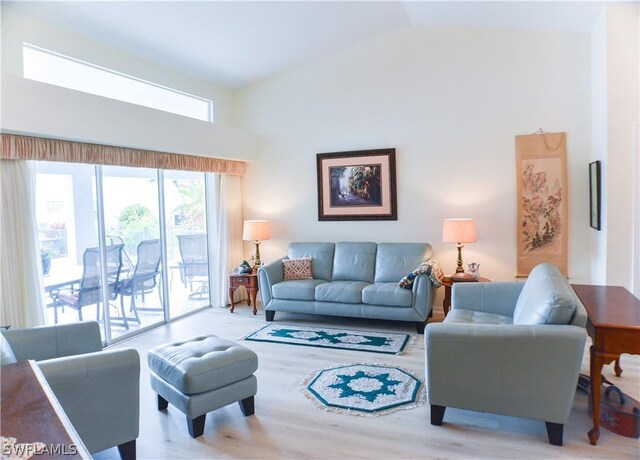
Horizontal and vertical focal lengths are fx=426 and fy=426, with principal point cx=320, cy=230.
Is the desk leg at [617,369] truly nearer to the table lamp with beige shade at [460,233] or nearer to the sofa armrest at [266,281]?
the table lamp with beige shade at [460,233]

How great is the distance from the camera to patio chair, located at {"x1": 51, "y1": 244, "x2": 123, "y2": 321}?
417cm

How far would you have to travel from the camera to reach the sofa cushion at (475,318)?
11.0ft

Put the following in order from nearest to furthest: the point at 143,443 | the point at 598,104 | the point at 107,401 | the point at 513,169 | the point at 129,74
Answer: the point at 107,401 < the point at 143,443 < the point at 598,104 < the point at 129,74 < the point at 513,169

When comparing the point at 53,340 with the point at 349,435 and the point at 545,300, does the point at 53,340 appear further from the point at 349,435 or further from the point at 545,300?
the point at 545,300

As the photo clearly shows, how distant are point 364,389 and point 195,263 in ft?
11.2

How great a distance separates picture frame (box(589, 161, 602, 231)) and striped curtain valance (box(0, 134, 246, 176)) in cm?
437

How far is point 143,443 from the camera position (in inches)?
104

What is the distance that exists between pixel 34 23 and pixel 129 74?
1026 mm

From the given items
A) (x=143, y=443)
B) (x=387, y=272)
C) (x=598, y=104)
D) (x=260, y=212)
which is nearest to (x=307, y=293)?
(x=387, y=272)

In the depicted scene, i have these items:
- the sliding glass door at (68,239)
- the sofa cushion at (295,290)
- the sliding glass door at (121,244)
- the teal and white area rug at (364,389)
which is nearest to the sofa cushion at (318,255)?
the sofa cushion at (295,290)

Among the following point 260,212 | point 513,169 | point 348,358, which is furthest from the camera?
point 260,212

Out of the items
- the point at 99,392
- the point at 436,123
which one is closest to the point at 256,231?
the point at 436,123

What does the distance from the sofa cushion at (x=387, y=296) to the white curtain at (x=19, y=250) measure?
10.3ft

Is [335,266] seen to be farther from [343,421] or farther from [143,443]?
[143,443]
